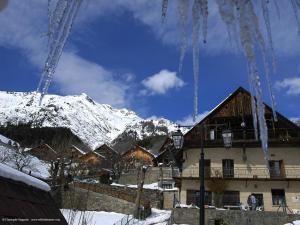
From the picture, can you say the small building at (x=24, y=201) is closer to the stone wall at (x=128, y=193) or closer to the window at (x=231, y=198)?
the window at (x=231, y=198)

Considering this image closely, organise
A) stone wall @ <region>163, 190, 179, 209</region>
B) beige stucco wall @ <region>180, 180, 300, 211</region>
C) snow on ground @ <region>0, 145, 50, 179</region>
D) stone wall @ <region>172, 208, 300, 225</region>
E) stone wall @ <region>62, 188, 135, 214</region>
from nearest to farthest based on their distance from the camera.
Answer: stone wall @ <region>172, 208, 300, 225</region>, beige stucco wall @ <region>180, 180, 300, 211</region>, stone wall @ <region>62, 188, 135, 214</region>, stone wall @ <region>163, 190, 179, 209</region>, snow on ground @ <region>0, 145, 50, 179</region>

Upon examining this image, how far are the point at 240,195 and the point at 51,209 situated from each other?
29.3 m

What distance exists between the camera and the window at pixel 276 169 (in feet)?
106

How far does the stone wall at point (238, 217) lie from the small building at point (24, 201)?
22.7 metres

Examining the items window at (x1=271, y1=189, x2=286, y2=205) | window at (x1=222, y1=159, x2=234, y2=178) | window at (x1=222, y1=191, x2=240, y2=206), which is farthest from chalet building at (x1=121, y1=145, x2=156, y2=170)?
window at (x1=271, y1=189, x2=286, y2=205)

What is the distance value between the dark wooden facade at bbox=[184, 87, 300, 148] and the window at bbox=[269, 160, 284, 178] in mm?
1413

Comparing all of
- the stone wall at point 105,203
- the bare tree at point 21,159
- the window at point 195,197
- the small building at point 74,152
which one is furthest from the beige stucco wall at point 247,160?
the small building at point 74,152

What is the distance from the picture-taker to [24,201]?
178 inches

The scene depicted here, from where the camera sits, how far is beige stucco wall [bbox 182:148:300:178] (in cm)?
3278

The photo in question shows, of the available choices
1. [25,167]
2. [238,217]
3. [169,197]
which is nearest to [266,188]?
[238,217]

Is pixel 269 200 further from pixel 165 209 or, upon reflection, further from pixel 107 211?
pixel 107 211

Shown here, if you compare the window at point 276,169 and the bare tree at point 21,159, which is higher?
the bare tree at point 21,159

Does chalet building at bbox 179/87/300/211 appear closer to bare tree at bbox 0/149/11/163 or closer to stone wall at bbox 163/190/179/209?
stone wall at bbox 163/190/179/209

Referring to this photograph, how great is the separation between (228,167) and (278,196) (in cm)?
439
